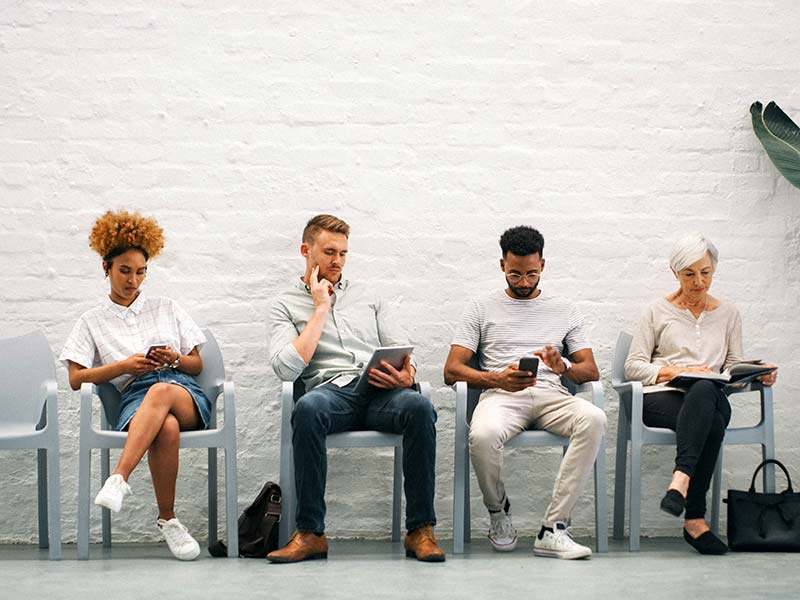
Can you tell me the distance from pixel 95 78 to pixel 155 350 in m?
1.26

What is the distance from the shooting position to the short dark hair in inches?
162

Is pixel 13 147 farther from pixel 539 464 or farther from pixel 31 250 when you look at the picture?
pixel 539 464

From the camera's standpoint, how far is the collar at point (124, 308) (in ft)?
13.4

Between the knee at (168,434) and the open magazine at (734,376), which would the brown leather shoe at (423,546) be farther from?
the open magazine at (734,376)

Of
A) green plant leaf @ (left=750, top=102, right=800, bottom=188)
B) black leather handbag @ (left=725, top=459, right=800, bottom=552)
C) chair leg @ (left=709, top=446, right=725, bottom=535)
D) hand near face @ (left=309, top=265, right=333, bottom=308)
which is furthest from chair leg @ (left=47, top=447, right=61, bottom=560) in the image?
green plant leaf @ (left=750, top=102, right=800, bottom=188)

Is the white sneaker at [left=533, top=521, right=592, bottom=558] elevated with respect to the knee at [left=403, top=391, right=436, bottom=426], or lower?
lower

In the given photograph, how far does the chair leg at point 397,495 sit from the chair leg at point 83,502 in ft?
3.74

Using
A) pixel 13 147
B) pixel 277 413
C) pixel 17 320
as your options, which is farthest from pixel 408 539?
pixel 13 147

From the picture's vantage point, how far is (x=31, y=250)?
4406 mm

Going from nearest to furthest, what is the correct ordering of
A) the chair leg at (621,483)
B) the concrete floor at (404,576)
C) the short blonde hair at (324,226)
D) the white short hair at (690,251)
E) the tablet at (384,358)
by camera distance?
the concrete floor at (404,576), the tablet at (384,358), the short blonde hair at (324,226), the white short hair at (690,251), the chair leg at (621,483)

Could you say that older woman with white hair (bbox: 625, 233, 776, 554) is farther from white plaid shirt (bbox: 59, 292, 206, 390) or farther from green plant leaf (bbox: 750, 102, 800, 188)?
white plaid shirt (bbox: 59, 292, 206, 390)

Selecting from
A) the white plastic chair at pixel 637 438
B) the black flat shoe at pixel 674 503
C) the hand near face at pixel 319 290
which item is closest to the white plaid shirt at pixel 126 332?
the hand near face at pixel 319 290

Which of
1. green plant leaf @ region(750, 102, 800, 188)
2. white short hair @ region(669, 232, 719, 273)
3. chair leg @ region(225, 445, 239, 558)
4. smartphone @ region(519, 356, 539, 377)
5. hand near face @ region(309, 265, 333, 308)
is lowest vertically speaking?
chair leg @ region(225, 445, 239, 558)

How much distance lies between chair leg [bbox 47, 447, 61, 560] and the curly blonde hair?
75cm
